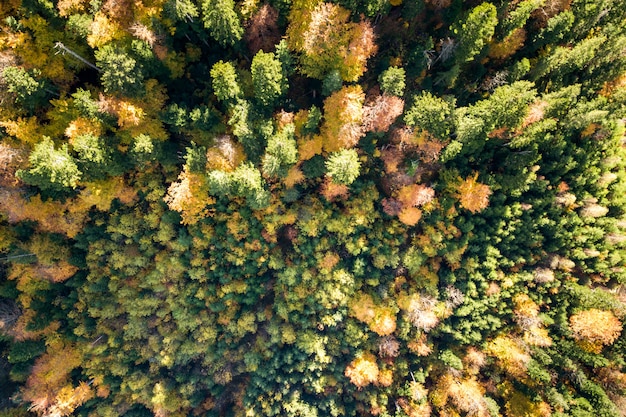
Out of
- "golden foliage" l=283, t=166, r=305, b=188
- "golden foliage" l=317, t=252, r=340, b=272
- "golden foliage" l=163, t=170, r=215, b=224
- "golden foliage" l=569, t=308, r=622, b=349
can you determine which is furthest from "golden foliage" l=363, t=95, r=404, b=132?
"golden foliage" l=569, t=308, r=622, b=349

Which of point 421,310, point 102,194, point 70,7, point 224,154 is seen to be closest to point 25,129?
point 102,194

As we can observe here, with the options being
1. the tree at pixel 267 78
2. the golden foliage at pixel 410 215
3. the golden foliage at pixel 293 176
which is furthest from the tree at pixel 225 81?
the golden foliage at pixel 410 215

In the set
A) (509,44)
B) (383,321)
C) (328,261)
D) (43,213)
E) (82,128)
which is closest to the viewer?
(82,128)

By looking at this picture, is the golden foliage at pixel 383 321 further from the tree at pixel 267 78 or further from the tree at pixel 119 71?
the tree at pixel 119 71

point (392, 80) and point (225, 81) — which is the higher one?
point (392, 80)

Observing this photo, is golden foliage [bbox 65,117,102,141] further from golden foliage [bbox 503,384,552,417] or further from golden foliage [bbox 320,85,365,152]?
golden foliage [bbox 503,384,552,417]

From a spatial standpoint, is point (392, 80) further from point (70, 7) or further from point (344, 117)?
point (70, 7)
